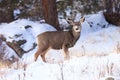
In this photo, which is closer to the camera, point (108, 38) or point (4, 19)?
point (108, 38)

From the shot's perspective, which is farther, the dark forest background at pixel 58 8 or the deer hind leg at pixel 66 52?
the dark forest background at pixel 58 8

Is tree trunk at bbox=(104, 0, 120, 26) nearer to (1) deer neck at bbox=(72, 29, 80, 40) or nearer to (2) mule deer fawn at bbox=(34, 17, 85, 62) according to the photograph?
(1) deer neck at bbox=(72, 29, 80, 40)

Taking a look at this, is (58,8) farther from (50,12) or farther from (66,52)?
(66,52)

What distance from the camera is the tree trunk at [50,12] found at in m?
20.0

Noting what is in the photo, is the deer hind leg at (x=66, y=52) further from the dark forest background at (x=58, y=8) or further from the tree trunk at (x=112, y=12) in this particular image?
the tree trunk at (x=112, y=12)

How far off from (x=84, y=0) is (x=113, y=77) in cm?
1808

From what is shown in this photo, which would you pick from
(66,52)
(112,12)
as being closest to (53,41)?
(66,52)

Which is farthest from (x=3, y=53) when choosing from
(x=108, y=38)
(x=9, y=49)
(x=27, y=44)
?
(x=108, y=38)

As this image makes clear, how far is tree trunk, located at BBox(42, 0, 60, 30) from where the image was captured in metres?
20.0

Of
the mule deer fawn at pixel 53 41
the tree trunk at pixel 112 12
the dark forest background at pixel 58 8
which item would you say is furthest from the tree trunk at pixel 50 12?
the mule deer fawn at pixel 53 41

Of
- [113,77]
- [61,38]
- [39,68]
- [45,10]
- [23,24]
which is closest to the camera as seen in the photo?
[113,77]

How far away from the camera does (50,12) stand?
20234 millimetres

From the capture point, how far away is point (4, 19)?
2353 centimetres

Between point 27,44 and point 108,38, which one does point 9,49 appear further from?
point 108,38
